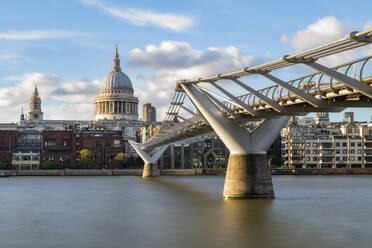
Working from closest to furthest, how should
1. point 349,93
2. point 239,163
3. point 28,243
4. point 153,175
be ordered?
point 28,243 → point 349,93 → point 239,163 → point 153,175

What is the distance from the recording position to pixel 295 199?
45594mm

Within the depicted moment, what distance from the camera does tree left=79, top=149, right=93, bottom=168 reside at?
416 feet

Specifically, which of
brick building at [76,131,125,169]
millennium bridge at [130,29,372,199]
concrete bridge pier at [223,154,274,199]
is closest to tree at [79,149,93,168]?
brick building at [76,131,125,169]

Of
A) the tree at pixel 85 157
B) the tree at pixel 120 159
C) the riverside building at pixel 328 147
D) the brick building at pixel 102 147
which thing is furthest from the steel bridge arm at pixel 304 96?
the brick building at pixel 102 147

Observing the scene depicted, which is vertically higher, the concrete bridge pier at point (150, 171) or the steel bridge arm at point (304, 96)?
the steel bridge arm at point (304, 96)

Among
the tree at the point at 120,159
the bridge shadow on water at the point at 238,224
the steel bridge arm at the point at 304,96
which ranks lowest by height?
the bridge shadow on water at the point at 238,224

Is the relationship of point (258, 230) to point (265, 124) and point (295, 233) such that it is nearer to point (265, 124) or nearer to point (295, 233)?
point (295, 233)

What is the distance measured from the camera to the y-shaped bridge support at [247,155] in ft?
139

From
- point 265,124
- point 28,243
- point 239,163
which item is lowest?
point 28,243

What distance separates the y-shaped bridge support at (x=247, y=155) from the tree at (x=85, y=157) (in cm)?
8670

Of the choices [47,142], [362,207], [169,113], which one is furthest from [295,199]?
[47,142]

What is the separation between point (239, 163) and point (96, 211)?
10.2 meters

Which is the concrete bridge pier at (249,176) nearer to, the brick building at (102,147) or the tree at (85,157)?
the tree at (85,157)

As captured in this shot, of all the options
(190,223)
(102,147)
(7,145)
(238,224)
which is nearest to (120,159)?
(102,147)
